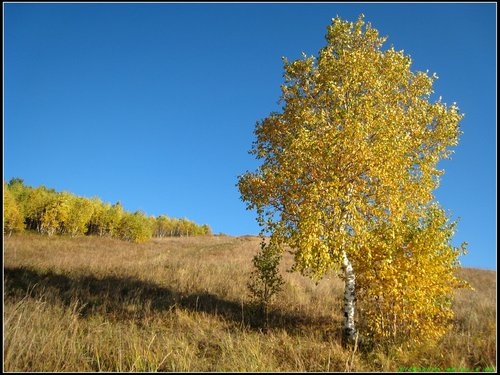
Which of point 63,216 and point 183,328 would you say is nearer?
point 183,328

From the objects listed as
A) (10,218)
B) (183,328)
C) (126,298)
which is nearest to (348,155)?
(183,328)

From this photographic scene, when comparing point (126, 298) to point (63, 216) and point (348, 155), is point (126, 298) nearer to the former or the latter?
point (348, 155)

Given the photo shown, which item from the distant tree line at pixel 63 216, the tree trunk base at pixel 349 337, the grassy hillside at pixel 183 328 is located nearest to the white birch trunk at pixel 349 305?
the tree trunk base at pixel 349 337

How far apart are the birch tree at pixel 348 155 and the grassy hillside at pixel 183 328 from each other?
8.42ft

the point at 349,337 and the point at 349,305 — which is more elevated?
the point at 349,305

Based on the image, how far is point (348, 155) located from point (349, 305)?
17.8 ft

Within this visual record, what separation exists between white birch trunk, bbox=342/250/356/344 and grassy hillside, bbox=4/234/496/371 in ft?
2.78

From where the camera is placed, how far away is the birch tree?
12578mm

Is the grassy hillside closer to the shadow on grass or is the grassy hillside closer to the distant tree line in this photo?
the shadow on grass

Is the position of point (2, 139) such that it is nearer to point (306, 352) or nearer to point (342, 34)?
point (306, 352)

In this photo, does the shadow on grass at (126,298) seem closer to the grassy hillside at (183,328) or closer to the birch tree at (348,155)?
the grassy hillside at (183,328)

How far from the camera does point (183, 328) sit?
14.8 m

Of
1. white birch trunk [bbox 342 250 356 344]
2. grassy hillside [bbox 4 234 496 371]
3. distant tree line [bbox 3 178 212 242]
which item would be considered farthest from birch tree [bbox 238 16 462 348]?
distant tree line [bbox 3 178 212 242]

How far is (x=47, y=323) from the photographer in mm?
12141
